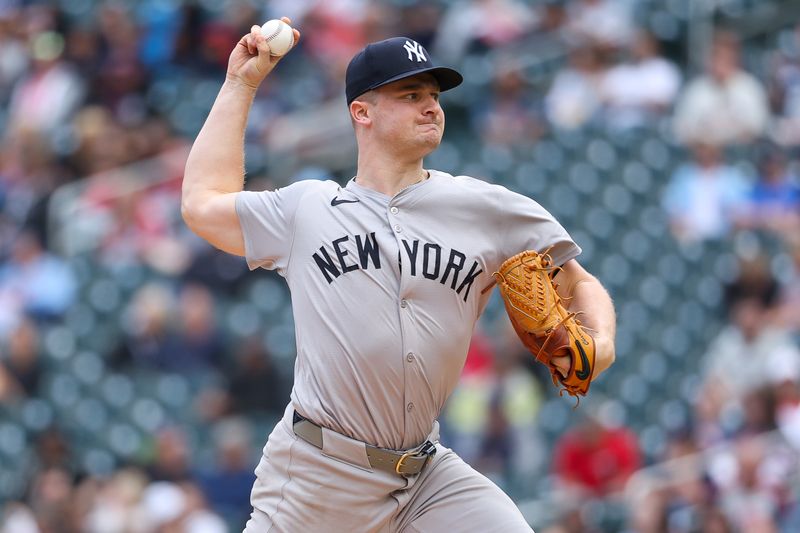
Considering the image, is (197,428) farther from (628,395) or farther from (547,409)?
(628,395)

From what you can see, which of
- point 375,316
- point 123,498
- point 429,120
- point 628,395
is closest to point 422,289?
point 375,316

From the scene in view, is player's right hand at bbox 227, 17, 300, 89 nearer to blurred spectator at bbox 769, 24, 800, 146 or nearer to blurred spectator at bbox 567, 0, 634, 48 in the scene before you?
blurred spectator at bbox 567, 0, 634, 48

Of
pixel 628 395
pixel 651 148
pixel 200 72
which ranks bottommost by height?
pixel 628 395

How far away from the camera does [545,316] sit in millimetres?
4152

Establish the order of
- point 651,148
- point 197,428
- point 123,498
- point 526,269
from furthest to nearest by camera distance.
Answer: point 651,148
point 197,428
point 123,498
point 526,269

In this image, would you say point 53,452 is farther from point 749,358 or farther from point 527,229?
point 527,229

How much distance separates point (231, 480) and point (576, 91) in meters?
4.39

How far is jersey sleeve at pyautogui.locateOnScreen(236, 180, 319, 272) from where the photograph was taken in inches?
171

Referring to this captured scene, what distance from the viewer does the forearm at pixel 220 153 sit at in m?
4.50

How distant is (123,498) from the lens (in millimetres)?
9039

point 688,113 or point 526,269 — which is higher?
point 526,269

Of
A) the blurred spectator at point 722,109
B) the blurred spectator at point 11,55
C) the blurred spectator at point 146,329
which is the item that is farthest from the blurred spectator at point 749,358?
the blurred spectator at point 11,55

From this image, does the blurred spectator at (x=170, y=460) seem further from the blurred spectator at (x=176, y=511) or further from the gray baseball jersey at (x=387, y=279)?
the gray baseball jersey at (x=387, y=279)

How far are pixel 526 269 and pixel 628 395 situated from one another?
6.53 m
